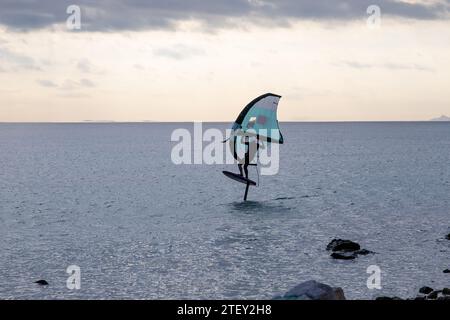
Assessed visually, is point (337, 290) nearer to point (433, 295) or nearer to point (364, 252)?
point (433, 295)

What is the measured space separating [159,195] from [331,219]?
25.3 meters

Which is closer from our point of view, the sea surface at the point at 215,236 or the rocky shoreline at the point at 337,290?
the rocky shoreline at the point at 337,290

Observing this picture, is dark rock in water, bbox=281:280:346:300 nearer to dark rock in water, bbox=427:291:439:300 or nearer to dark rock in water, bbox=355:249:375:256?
dark rock in water, bbox=427:291:439:300

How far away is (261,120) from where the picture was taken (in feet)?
171

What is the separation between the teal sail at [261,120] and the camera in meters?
51.9

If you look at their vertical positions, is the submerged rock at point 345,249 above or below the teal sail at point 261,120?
below

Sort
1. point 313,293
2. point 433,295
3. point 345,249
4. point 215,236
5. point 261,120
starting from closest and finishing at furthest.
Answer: point 313,293 → point 433,295 → point 345,249 → point 215,236 → point 261,120

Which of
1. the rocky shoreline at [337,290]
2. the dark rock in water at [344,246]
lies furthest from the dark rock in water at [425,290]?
the dark rock in water at [344,246]

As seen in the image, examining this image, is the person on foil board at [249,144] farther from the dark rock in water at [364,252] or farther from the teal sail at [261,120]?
the dark rock in water at [364,252]

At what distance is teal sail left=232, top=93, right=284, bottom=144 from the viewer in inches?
2042

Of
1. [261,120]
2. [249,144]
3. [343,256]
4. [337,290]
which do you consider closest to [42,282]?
[337,290]

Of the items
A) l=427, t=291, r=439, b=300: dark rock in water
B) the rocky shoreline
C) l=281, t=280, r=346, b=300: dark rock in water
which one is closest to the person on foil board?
the rocky shoreline

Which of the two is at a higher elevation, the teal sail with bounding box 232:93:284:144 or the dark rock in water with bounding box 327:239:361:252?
the teal sail with bounding box 232:93:284:144
